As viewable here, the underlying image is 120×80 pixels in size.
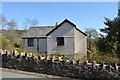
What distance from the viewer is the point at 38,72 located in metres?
8.29

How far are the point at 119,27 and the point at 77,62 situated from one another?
6.29m

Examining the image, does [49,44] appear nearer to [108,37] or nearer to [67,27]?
[67,27]

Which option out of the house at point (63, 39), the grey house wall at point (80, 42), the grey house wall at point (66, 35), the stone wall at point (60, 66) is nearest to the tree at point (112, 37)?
the stone wall at point (60, 66)

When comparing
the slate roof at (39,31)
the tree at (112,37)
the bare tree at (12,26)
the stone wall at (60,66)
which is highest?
the bare tree at (12,26)

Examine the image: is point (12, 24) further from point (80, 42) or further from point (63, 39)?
point (80, 42)

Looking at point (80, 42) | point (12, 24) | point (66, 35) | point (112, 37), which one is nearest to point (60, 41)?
point (66, 35)

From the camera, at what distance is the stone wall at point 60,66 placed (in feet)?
22.6

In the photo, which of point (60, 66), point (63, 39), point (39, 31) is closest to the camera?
point (60, 66)

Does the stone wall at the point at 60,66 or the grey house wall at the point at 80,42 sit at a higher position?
the grey house wall at the point at 80,42

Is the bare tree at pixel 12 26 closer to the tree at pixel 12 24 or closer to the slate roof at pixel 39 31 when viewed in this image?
the tree at pixel 12 24

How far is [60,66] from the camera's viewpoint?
777 cm

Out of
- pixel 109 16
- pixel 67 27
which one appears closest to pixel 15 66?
pixel 109 16

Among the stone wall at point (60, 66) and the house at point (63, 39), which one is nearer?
the stone wall at point (60, 66)

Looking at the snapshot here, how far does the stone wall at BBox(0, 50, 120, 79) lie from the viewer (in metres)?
6.88
